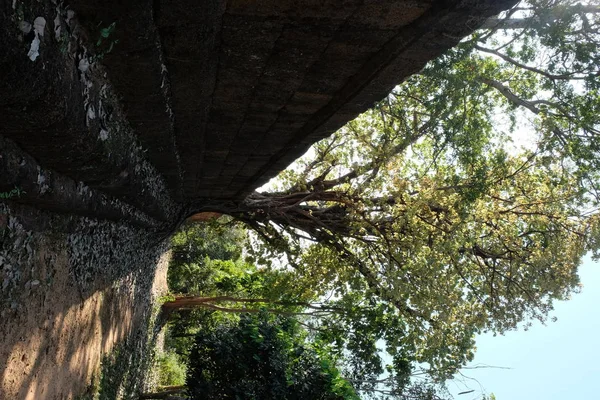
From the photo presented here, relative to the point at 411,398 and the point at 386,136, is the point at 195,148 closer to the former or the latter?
the point at 386,136

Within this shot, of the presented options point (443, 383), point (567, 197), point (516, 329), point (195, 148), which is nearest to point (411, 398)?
point (443, 383)

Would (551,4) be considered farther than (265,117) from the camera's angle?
Yes

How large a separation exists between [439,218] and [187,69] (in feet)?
21.7

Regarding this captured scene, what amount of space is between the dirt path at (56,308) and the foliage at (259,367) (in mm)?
1656

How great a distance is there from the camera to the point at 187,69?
2771mm

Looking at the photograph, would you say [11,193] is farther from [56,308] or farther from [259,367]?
[259,367]

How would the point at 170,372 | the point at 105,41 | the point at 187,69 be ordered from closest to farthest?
the point at 105,41
the point at 187,69
the point at 170,372

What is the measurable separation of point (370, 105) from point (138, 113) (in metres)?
1.56

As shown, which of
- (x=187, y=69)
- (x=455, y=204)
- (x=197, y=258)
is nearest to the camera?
(x=187, y=69)

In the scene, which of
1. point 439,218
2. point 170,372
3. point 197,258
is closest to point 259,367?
point 439,218

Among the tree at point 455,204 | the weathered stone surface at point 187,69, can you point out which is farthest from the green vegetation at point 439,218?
the weathered stone surface at point 187,69

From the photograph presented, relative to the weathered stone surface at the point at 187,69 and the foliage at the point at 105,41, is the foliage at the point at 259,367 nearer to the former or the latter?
the weathered stone surface at the point at 187,69

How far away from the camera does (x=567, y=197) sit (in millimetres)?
7676

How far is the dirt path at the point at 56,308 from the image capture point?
342 centimetres
